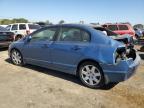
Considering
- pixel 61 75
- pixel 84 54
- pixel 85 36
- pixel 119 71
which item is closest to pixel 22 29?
pixel 61 75

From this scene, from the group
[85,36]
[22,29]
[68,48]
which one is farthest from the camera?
[22,29]

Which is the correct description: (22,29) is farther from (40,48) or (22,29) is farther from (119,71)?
(119,71)

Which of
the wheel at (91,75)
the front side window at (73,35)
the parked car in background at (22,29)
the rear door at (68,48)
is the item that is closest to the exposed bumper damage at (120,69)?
the wheel at (91,75)

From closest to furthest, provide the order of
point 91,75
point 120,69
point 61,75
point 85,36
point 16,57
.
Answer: point 120,69, point 91,75, point 85,36, point 61,75, point 16,57

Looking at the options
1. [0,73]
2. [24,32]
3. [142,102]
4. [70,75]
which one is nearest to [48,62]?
[70,75]

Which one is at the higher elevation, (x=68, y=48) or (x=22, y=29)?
(x=68, y=48)

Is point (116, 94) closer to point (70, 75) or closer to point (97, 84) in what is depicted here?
point (97, 84)

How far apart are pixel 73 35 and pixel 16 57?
2.74m

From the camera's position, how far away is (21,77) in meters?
7.68

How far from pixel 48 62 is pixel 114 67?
229 cm

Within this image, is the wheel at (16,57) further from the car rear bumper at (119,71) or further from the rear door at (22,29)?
the rear door at (22,29)

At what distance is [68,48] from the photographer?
721 centimetres

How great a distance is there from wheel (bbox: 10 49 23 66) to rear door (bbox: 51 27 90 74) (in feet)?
5.66

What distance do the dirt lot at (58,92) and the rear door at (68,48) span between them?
451 millimetres
